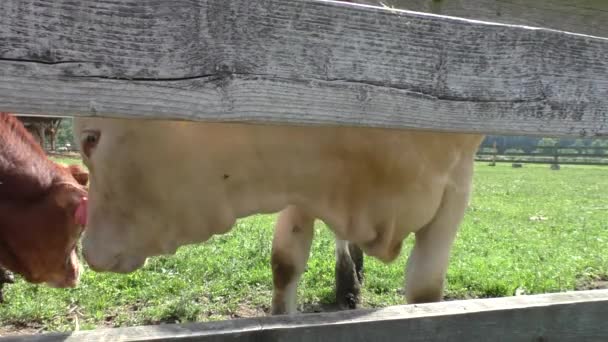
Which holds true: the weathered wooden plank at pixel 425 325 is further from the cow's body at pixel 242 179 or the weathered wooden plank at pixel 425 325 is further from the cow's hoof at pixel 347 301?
the cow's hoof at pixel 347 301

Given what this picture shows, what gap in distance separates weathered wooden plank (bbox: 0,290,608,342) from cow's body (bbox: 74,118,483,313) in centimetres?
87

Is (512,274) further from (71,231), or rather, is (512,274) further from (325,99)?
(325,99)

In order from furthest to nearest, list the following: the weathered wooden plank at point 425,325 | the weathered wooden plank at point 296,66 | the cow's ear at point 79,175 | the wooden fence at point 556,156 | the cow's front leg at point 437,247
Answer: the wooden fence at point 556,156
the cow's ear at point 79,175
the cow's front leg at point 437,247
the weathered wooden plank at point 425,325
the weathered wooden plank at point 296,66

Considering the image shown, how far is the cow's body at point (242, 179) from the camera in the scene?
7.66ft

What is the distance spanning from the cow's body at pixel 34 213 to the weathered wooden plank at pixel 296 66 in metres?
2.99

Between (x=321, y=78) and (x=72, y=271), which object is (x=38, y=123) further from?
(x=321, y=78)

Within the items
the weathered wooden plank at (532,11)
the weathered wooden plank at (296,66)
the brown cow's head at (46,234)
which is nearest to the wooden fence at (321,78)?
the weathered wooden plank at (296,66)

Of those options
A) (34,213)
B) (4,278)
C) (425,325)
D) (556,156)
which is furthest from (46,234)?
(556,156)

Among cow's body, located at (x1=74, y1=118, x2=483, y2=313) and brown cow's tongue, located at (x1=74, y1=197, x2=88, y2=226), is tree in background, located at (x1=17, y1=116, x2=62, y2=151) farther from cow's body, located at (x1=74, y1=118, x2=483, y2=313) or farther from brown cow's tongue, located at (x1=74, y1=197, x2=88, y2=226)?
brown cow's tongue, located at (x1=74, y1=197, x2=88, y2=226)

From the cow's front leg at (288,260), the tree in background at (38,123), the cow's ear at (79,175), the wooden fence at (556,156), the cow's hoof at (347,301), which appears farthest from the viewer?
the wooden fence at (556,156)

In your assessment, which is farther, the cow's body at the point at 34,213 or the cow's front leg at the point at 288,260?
the cow's body at the point at 34,213

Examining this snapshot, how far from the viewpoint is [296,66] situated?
1173 millimetres

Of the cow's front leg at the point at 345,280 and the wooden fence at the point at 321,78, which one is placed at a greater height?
the wooden fence at the point at 321,78

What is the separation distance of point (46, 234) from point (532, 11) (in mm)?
3085
